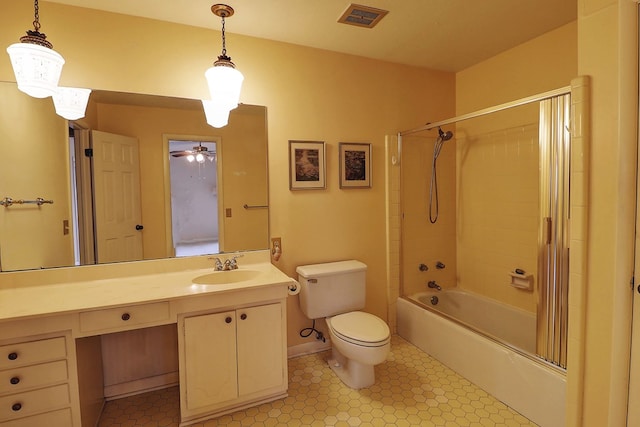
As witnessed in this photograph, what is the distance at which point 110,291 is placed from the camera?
5.81 feet

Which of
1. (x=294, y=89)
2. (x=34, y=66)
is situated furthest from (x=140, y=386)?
(x=294, y=89)

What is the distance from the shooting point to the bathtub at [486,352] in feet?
5.76

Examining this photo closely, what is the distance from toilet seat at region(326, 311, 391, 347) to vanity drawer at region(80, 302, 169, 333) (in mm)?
1070

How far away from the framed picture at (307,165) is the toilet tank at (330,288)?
63 centimetres

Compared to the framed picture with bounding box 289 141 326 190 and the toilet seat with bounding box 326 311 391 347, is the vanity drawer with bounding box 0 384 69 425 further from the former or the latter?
the framed picture with bounding box 289 141 326 190

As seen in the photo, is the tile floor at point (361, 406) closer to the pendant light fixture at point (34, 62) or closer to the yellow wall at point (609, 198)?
the yellow wall at point (609, 198)

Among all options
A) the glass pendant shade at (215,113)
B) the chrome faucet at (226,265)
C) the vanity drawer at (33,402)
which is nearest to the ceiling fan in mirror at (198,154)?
the glass pendant shade at (215,113)

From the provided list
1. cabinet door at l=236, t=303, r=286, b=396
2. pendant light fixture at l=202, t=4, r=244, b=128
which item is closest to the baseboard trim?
cabinet door at l=236, t=303, r=286, b=396

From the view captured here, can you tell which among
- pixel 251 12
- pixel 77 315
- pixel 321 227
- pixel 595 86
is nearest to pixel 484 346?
pixel 321 227

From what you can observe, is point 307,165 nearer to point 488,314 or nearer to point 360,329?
point 360,329

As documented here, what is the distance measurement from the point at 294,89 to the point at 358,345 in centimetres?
184

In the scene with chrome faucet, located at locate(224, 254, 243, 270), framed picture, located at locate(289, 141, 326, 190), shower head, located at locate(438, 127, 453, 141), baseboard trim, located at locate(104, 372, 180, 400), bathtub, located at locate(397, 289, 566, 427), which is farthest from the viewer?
shower head, located at locate(438, 127, 453, 141)

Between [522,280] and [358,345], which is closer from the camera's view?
[358,345]

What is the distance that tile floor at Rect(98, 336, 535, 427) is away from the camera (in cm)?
186
